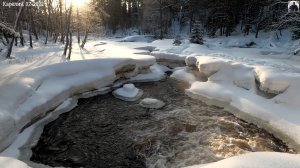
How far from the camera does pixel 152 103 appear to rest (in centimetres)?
1454

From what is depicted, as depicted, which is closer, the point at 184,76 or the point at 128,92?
the point at 128,92

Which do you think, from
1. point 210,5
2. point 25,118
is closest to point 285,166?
point 25,118

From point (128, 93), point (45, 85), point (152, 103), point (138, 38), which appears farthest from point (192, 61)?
point (138, 38)

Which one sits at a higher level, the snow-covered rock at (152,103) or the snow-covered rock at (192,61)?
the snow-covered rock at (192,61)

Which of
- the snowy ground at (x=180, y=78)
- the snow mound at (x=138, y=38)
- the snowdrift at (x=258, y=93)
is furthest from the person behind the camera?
the snow mound at (x=138, y=38)

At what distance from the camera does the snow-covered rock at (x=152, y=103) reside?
14.3 meters

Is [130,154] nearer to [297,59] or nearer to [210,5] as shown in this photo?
[297,59]

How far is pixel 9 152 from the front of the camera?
9438 millimetres

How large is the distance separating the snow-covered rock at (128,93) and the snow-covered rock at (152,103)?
3.19ft

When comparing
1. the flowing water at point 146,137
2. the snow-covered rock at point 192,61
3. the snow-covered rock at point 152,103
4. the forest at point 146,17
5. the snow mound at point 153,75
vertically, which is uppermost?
the forest at point 146,17

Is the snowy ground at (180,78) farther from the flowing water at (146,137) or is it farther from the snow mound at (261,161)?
the flowing water at (146,137)

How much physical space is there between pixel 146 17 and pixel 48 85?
3964cm

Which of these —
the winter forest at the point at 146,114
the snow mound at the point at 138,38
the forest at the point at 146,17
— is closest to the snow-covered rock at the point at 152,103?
the winter forest at the point at 146,114

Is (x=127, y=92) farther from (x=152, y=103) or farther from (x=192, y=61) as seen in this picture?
(x=192, y=61)
